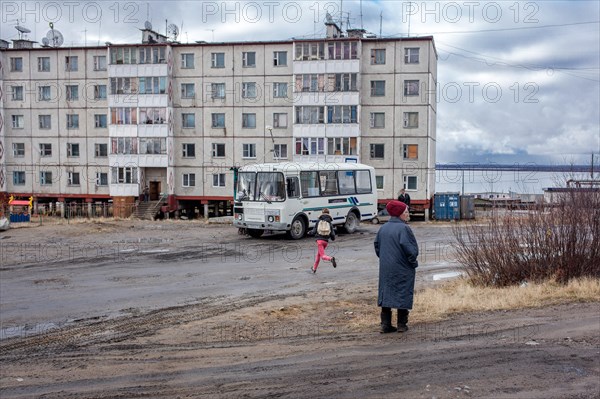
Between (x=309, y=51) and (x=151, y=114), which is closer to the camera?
(x=309, y=51)

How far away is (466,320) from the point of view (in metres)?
9.95

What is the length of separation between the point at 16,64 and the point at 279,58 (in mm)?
25582

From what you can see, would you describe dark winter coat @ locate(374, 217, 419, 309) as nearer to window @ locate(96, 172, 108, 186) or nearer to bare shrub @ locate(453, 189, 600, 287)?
bare shrub @ locate(453, 189, 600, 287)

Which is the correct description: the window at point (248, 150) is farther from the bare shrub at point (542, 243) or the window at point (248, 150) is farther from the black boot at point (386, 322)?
the black boot at point (386, 322)

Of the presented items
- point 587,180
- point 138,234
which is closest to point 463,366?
point 587,180

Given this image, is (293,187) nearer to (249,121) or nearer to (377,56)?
(377,56)

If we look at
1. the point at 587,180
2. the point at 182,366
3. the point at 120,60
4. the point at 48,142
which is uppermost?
the point at 120,60

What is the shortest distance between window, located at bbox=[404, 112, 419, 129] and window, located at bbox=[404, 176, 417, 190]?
14.2ft

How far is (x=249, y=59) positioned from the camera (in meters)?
56.1

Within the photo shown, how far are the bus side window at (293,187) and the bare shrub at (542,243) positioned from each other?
1354 centimetres

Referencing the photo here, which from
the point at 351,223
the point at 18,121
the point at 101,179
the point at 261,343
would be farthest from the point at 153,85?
the point at 261,343

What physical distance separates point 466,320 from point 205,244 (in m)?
17.4

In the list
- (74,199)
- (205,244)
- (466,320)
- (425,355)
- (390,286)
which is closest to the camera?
(425,355)

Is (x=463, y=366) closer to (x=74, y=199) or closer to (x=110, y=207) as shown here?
(x=110, y=207)
